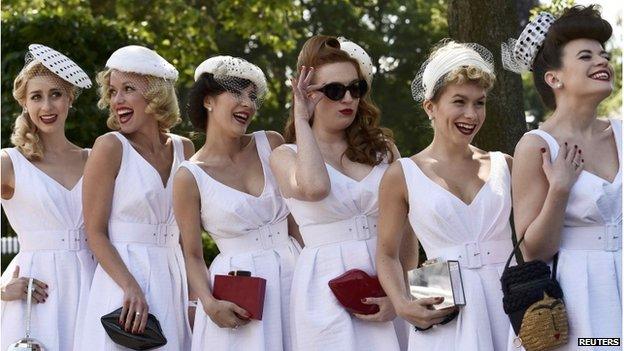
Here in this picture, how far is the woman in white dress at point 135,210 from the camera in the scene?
7.00 m

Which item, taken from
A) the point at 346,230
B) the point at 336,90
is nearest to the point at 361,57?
the point at 336,90

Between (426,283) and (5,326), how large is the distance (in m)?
2.62

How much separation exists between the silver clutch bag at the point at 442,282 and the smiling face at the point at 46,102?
2.59 m

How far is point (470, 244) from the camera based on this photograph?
6113mm

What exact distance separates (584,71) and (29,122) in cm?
340

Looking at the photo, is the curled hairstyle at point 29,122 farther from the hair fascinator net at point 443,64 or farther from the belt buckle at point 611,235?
the belt buckle at point 611,235

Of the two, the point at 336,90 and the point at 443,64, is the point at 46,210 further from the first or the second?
the point at 443,64

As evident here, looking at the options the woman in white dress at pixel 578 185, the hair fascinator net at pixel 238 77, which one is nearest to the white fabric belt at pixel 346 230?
the hair fascinator net at pixel 238 77

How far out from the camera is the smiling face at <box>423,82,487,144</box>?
621 centimetres

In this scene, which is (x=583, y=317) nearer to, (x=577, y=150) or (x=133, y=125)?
(x=577, y=150)

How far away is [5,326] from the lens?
7.30m

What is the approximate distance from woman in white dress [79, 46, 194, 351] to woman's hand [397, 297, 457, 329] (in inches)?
60.8

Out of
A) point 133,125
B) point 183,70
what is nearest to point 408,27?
point 183,70

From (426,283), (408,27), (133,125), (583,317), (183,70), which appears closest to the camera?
(583,317)
